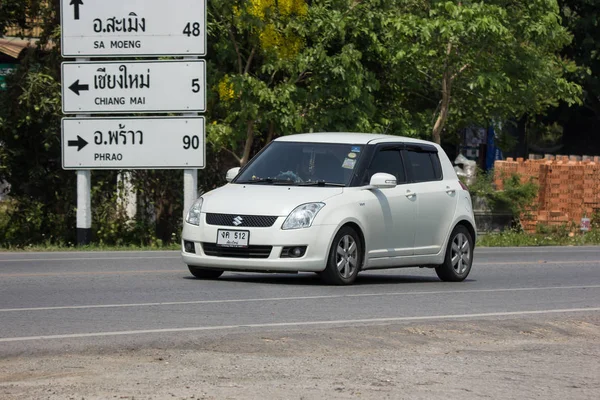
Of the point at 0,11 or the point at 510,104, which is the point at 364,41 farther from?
the point at 0,11

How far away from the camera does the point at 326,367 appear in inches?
343

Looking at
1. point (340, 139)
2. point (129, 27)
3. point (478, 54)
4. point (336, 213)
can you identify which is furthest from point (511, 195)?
point (336, 213)

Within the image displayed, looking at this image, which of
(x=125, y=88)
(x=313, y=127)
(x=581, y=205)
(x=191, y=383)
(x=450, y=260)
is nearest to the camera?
(x=191, y=383)

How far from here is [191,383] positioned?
25.8 ft

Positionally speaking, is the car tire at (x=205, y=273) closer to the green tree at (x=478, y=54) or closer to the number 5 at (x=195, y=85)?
the number 5 at (x=195, y=85)

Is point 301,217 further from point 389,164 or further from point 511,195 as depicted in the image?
point 511,195

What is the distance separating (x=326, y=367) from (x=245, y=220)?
18.6 ft

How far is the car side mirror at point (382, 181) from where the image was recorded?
15.0m

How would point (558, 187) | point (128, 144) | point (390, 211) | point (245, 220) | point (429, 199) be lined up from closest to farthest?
point (245, 220) < point (390, 211) < point (429, 199) < point (128, 144) < point (558, 187)

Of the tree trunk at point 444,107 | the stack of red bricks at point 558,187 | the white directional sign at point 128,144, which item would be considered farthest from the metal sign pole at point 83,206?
the stack of red bricks at point 558,187

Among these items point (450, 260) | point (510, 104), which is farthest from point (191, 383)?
point (510, 104)

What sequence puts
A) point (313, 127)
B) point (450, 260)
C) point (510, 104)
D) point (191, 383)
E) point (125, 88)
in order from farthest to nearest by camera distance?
point (510, 104), point (313, 127), point (125, 88), point (450, 260), point (191, 383)

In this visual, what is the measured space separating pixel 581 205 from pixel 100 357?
2656 cm

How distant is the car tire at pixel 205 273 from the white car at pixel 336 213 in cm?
1
